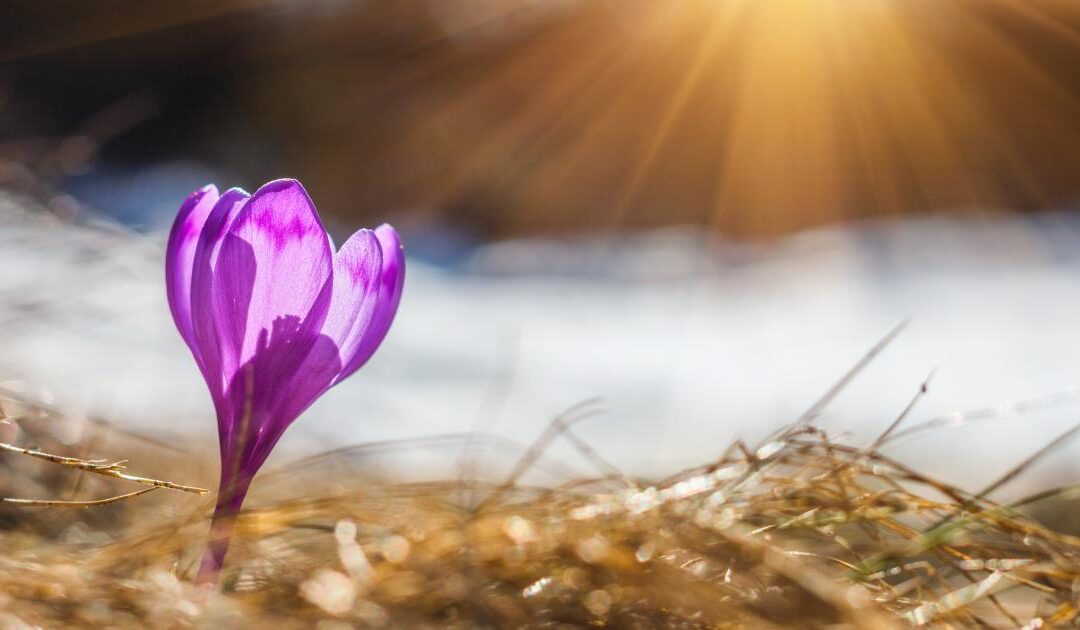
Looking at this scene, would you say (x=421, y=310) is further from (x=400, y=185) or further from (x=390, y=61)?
(x=390, y=61)

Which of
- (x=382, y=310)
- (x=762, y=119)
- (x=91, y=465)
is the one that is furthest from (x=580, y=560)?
(x=762, y=119)

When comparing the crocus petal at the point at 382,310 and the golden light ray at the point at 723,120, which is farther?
the golden light ray at the point at 723,120

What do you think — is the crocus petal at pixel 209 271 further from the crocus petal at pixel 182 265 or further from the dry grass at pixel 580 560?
the dry grass at pixel 580 560

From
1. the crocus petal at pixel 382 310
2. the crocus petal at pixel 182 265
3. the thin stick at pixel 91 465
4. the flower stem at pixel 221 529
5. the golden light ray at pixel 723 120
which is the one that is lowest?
the flower stem at pixel 221 529

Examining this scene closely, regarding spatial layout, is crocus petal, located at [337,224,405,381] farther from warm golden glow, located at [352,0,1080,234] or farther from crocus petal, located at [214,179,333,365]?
warm golden glow, located at [352,0,1080,234]

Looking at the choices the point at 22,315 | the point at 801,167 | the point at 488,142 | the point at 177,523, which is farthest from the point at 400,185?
the point at 177,523

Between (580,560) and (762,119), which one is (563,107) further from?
(580,560)

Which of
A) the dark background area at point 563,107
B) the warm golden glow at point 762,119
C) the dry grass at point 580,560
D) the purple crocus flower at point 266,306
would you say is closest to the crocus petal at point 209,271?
the purple crocus flower at point 266,306
